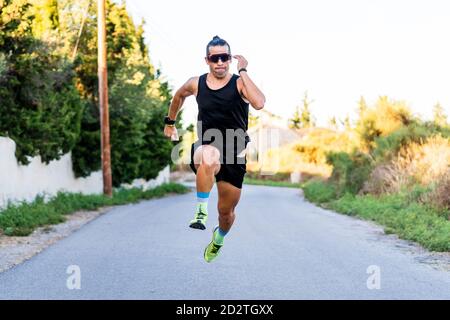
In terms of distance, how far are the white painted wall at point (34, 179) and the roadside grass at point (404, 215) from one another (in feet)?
30.6

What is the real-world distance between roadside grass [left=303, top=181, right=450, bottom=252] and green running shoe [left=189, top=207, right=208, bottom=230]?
6.74m

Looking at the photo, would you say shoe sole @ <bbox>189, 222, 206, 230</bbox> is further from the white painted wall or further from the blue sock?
the white painted wall

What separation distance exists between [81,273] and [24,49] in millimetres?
10021

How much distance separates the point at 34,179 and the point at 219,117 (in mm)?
15153

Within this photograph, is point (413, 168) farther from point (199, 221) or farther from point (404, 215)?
point (199, 221)

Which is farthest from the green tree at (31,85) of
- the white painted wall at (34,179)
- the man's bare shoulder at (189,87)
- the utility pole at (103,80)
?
the man's bare shoulder at (189,87)

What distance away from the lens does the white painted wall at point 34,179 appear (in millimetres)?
17562

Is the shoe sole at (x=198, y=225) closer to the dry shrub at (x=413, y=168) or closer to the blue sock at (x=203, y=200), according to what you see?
the blue sock at (x=203, y=200)

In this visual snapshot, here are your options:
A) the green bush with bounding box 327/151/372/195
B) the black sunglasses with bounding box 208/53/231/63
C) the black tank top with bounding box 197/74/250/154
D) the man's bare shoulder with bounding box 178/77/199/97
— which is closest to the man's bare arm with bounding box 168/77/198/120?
the man's bare shoulder with bounding box 178/77/199/97

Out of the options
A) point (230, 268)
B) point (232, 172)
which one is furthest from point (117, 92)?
point (232, 172)

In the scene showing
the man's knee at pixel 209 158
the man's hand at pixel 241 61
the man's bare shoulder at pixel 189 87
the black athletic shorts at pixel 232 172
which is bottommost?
the black athletic shorts at pixel 232 172

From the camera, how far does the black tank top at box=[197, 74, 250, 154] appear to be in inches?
250

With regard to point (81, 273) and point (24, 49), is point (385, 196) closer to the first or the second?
point (24, 49)
